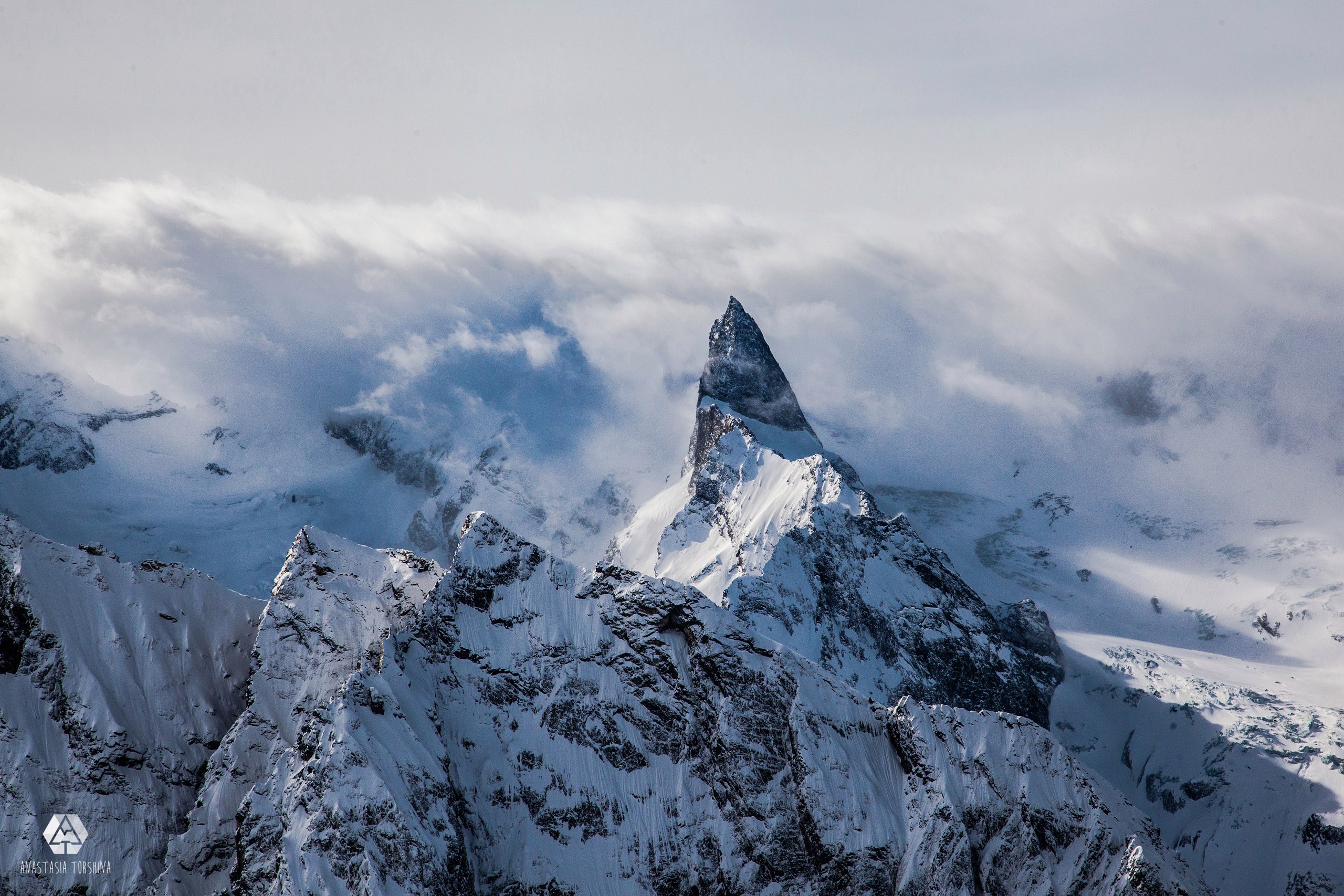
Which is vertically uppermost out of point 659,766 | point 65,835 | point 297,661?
point 659,766

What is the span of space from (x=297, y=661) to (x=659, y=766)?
53326 millimetres

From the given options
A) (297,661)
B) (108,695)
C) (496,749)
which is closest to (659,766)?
(496,749)

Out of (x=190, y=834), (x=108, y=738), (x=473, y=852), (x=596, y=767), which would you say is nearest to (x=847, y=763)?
(x=596, y=767)

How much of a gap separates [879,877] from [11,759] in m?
111

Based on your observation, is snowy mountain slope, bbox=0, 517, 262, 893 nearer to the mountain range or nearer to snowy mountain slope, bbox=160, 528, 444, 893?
the mountain range

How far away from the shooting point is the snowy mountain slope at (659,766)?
151 metres

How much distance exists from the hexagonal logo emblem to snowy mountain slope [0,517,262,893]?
86 cm

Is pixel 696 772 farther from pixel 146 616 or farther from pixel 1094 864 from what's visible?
pixel 146 616

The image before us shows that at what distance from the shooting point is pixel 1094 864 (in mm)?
160875

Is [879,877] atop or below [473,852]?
atop

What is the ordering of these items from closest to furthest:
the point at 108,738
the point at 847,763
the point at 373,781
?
the point at 373,781, the point at 108,738, the point at 847,763

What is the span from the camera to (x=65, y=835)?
144 m

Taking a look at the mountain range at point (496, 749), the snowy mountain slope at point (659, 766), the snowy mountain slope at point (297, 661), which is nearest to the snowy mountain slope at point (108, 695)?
the mountain range at point (496, 749)

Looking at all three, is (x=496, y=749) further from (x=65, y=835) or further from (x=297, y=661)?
(x=65, y=835)
